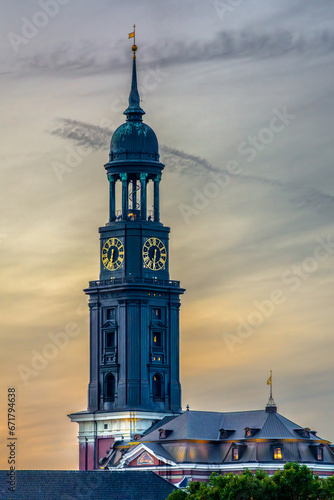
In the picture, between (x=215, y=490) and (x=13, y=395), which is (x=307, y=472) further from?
(x=13, y=395)

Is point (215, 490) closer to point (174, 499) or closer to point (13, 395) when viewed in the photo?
point (174, 499)

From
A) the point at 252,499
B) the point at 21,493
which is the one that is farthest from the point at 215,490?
the point at 21,493

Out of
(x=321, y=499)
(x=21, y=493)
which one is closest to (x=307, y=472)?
(x=321, y=499)

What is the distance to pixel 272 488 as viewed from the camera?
188875 mm

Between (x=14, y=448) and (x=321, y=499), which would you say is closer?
(x=14, y=448)

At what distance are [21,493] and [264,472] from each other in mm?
25701

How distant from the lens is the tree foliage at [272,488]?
188625 millimetres

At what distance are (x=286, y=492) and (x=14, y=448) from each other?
34.1 m

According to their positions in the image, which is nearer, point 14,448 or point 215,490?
point 14,448

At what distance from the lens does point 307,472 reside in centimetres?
19088

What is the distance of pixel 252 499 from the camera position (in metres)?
189

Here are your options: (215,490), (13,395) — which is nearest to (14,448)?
(13,395)

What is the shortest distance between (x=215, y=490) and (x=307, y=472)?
9529mm

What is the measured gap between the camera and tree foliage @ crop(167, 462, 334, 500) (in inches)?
7426
